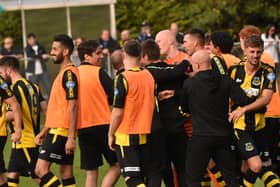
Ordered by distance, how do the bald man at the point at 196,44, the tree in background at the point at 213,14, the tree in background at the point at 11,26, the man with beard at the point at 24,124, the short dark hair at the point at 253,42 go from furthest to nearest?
the tree in background at the point at 11,26 → the tree in background at the point at 213,14 → the man with beard at the point at 24,124 → the bald man at the point at 196,44 → the short dark hair at the point at 253,42

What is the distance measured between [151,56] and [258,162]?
1751 millimetres

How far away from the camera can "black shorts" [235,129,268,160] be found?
1181cm

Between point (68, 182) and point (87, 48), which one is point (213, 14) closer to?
point (87, 48)

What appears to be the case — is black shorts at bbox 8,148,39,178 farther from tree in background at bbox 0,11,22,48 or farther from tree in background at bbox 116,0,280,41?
tree in background at bbox 0,11,22,48

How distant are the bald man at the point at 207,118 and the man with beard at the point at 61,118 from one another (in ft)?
4.57

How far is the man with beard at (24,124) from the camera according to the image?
502 inches

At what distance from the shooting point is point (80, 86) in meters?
12.4

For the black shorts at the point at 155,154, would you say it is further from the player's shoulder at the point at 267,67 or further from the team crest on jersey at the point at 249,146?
the player's shoulder at the point at 267,67

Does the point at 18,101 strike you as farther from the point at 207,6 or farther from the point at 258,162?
the point at 207,6

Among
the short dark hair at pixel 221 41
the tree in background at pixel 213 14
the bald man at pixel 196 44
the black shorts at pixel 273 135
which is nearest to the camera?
the bald man at pixel 196 44

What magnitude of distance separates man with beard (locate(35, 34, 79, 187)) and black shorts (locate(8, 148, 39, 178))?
43 centimetres

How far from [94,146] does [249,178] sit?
6.49ft

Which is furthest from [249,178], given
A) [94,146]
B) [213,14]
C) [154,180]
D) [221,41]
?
[213,14]

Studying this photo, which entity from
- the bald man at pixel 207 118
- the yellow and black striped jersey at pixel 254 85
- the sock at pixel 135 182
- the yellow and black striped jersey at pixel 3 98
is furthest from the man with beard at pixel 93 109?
the yellow and black striped jersey at pixel 254 85
